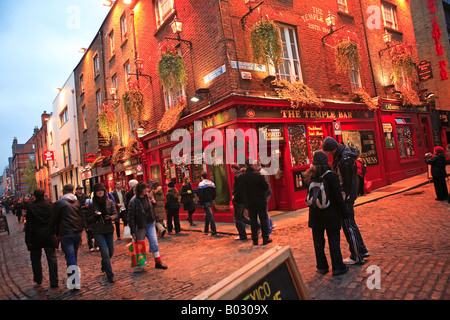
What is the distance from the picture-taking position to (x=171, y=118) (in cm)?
1186

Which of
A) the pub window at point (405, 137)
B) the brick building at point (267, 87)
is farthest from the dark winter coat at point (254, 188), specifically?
the pub window at point (405, 137)

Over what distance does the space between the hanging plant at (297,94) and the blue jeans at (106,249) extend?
24.9 ft

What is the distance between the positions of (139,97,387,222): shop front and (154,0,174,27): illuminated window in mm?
5042

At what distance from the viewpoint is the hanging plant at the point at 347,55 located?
466 inches

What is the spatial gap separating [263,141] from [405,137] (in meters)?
10.2

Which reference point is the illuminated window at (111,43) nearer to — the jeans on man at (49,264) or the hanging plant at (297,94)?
the hanging plant at (297,94)

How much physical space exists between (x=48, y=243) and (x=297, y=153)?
8407mm

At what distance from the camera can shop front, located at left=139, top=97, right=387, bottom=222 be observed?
966 centimetres

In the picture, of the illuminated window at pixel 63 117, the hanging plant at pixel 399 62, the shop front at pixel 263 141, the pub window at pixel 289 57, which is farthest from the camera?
the illuminated window at pixel 63 117

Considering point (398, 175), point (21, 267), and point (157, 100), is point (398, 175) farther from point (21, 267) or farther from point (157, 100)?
point (21, 267)

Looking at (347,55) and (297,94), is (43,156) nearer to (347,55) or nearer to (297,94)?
(297,94)

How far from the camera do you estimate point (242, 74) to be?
984 centimetres

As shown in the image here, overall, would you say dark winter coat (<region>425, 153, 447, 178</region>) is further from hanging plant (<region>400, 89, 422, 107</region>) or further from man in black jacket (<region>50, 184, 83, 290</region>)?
man in black jacket (<region>50, 184, 83, 290</region>)

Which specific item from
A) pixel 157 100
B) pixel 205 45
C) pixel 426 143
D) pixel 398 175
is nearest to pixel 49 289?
pixel 205 45
